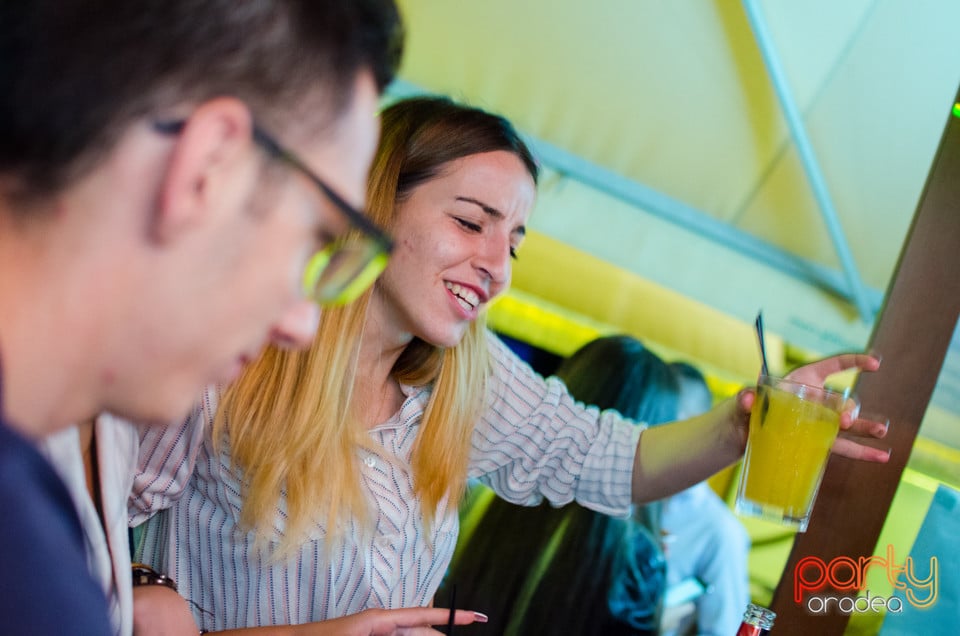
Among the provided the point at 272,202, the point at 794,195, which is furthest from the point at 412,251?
the point at 794,195

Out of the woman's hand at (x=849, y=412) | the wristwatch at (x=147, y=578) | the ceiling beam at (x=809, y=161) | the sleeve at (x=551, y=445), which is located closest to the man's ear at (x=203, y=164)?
the wristwatch at (x=147, y=578)

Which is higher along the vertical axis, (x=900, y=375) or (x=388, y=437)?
(x=900, y=375)

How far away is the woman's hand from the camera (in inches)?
47.3

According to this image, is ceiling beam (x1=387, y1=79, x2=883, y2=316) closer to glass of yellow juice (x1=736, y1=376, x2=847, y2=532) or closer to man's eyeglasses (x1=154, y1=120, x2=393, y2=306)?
glass of yellow juice (x1=736, y1=376, x2=847, y2=532)

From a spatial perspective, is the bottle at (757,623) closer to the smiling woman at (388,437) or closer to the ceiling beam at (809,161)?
the smiling woman at (388,437)

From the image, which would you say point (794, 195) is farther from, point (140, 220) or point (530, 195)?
point (140, 220)

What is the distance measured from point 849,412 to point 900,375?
11cm

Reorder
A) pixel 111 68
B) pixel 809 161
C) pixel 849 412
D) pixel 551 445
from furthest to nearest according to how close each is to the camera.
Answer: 1. pixel 809 161
2. pixel 551 445
3. pixel 849 412
4. pixel 111 68

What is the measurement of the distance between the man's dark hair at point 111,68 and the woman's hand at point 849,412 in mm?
924

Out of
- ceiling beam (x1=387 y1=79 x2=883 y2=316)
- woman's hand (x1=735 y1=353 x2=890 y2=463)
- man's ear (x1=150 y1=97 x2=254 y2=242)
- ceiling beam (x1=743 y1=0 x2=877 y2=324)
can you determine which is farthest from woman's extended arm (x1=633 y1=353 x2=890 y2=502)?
ceiling beam (x1=743 y1=0 x2=877 y2=324)

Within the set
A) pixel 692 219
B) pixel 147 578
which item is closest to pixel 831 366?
pixel 147 578

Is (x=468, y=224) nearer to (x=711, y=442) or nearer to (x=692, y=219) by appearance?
(x=711, y=442)

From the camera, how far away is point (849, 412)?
1186 mm

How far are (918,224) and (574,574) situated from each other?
4.58 feet
